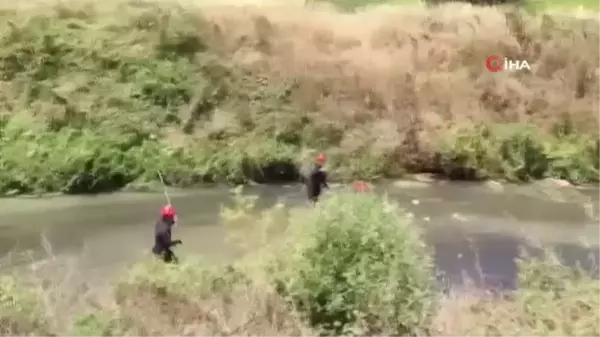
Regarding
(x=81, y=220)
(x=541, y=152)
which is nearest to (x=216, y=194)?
(x=81, y=220)

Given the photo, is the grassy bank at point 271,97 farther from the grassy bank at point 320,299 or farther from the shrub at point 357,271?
the shrub at point 357,271

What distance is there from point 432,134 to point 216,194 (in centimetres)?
539

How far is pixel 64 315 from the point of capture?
7.90m

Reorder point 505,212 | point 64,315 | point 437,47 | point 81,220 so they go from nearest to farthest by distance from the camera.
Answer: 1. point 64,315
2. point 81,220
3. point 505,212
4. point 437,47

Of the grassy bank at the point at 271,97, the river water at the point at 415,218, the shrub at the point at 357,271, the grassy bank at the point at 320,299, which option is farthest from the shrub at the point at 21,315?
the grassy bank at the point at 271,97

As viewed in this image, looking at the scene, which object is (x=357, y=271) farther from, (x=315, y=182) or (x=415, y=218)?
(x=415, y=218)

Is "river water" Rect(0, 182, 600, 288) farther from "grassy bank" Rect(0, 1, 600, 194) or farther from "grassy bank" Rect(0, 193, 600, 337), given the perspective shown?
"grassy bank" Rect(0, 193, 600, 337)

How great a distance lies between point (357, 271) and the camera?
7.92m

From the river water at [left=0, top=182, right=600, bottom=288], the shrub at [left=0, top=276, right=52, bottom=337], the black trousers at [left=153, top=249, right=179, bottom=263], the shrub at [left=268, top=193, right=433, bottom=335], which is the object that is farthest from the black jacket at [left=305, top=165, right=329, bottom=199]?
the shrub at [left=0, top=276, right=52, bottom=337]

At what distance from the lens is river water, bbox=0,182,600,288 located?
472 inches

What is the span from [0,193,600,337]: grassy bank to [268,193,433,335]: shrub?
0.01m

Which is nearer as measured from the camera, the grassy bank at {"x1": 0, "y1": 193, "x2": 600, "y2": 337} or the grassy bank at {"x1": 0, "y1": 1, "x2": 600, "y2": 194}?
the grassy bank at {"x1": 0, "y1": 193, "x2": 600, "y2": 337}

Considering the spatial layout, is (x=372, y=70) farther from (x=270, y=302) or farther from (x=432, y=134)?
(x=270, y=302)

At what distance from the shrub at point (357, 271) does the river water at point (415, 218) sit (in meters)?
2.72
